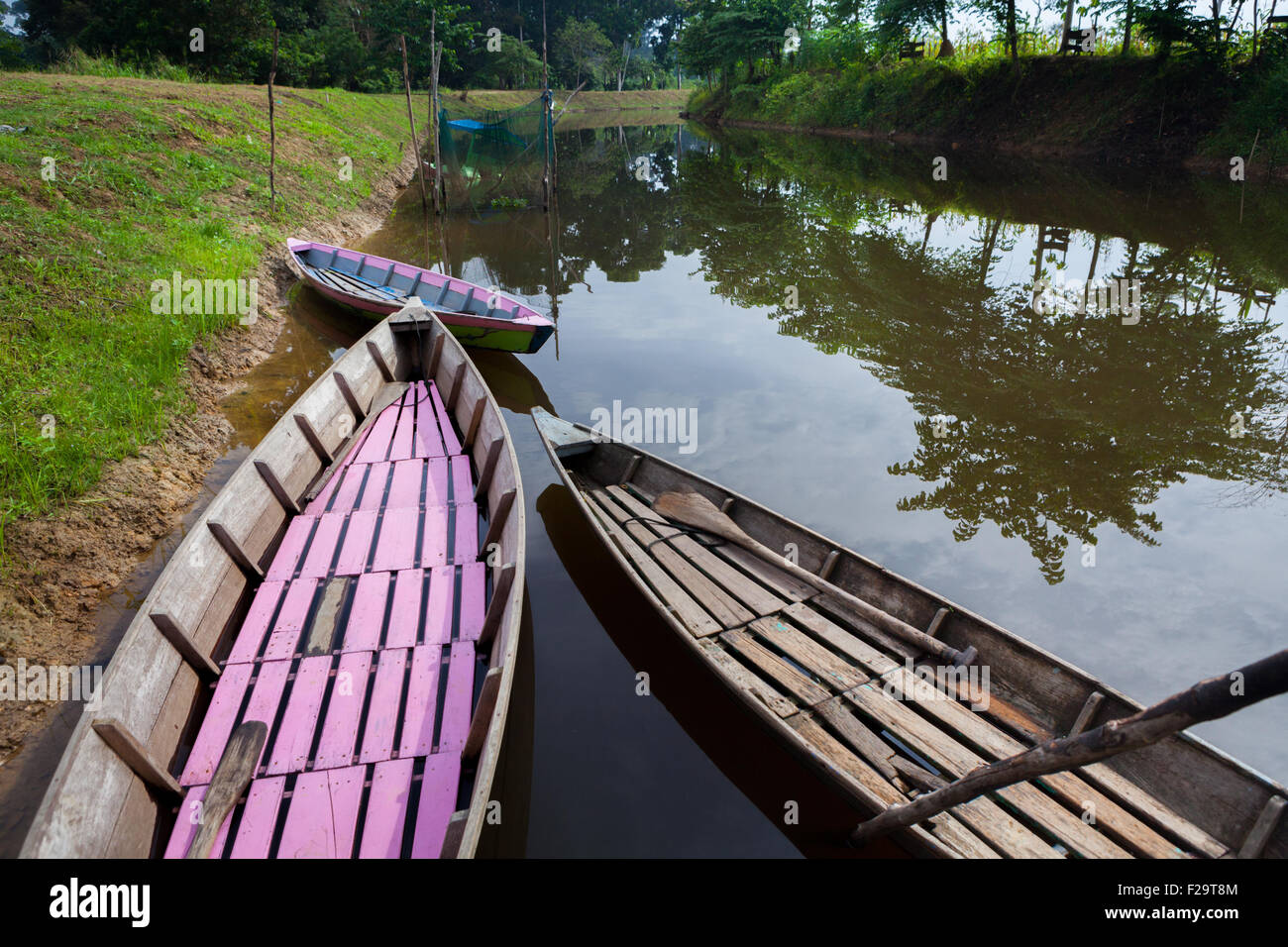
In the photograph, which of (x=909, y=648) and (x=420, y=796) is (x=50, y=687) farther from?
(x=909, y=648)

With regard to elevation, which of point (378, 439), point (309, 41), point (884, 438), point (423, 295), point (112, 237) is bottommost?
point (884, 438)

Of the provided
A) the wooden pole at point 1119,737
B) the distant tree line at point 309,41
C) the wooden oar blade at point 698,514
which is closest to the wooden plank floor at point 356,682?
the wooden oar blade at point 698,514

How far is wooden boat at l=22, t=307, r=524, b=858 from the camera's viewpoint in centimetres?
300

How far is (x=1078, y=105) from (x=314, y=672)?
31114 mm

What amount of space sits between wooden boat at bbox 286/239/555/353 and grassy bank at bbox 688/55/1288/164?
21860mm

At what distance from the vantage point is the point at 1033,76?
2703cm

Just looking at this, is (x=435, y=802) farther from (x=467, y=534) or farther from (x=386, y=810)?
(x=467, y=534)

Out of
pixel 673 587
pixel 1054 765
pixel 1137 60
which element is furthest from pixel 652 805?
pixel 1137 60

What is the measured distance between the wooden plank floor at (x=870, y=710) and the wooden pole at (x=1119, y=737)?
16.7 inches

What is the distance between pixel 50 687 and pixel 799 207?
18741 mm

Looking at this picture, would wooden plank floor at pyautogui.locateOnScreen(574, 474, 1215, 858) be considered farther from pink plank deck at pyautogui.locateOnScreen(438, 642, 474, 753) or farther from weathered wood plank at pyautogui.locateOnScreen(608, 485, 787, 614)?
pink plank deck at pyautogui.locateOnScreen(438, 642, 474, 753)

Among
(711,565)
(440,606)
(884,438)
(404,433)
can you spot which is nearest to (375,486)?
(404,433)

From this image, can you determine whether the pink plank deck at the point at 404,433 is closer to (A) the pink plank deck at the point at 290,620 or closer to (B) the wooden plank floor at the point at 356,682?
(B) the wooden plank floor at the point at 356,682

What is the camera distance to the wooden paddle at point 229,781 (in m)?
2.98
